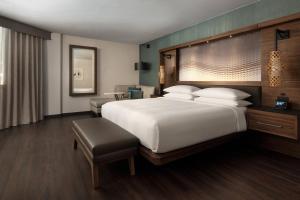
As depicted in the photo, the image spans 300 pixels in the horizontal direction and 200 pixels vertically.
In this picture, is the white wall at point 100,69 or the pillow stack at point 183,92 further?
the white wall at point 100,69

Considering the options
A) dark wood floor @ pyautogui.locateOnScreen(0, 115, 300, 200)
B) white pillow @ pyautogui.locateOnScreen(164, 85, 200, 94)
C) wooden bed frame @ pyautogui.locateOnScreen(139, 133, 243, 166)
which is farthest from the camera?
white pillow @ pyautogui.locateOnScreen(164, 85, 200, 94)

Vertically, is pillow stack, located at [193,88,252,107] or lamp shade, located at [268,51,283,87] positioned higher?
lamp shade, located at [268,51,283,87]

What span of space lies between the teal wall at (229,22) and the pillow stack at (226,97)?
1.24 metres

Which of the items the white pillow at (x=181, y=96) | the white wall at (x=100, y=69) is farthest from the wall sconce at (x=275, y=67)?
the white wall at (x=100, y=69)

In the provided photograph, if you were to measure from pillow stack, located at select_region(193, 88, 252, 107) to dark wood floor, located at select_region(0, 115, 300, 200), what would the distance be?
752mm

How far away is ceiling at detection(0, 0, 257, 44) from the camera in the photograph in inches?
121

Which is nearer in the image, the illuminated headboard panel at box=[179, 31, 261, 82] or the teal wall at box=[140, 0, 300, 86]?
the teal wall at box=[140, 0, 300, 86]

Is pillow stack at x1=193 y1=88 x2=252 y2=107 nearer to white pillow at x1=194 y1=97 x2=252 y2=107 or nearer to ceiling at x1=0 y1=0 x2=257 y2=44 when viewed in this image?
white pillow at x1=194 y1=97 x2=252 y2=107

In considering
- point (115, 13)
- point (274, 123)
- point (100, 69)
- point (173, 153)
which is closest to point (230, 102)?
point (274, 123)

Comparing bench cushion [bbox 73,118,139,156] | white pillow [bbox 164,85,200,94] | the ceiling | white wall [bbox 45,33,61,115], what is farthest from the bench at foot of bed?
white wall [bbox 45,33,61,115]

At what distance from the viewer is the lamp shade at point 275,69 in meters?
2.49

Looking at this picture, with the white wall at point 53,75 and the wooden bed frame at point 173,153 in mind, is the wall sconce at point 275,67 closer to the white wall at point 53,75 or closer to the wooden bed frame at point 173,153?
the wooden bed frame at point 173,153

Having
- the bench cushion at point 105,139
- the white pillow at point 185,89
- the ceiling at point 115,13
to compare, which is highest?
the ceiling at point 115,13

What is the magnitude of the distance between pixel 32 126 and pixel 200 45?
4255 millimetres
